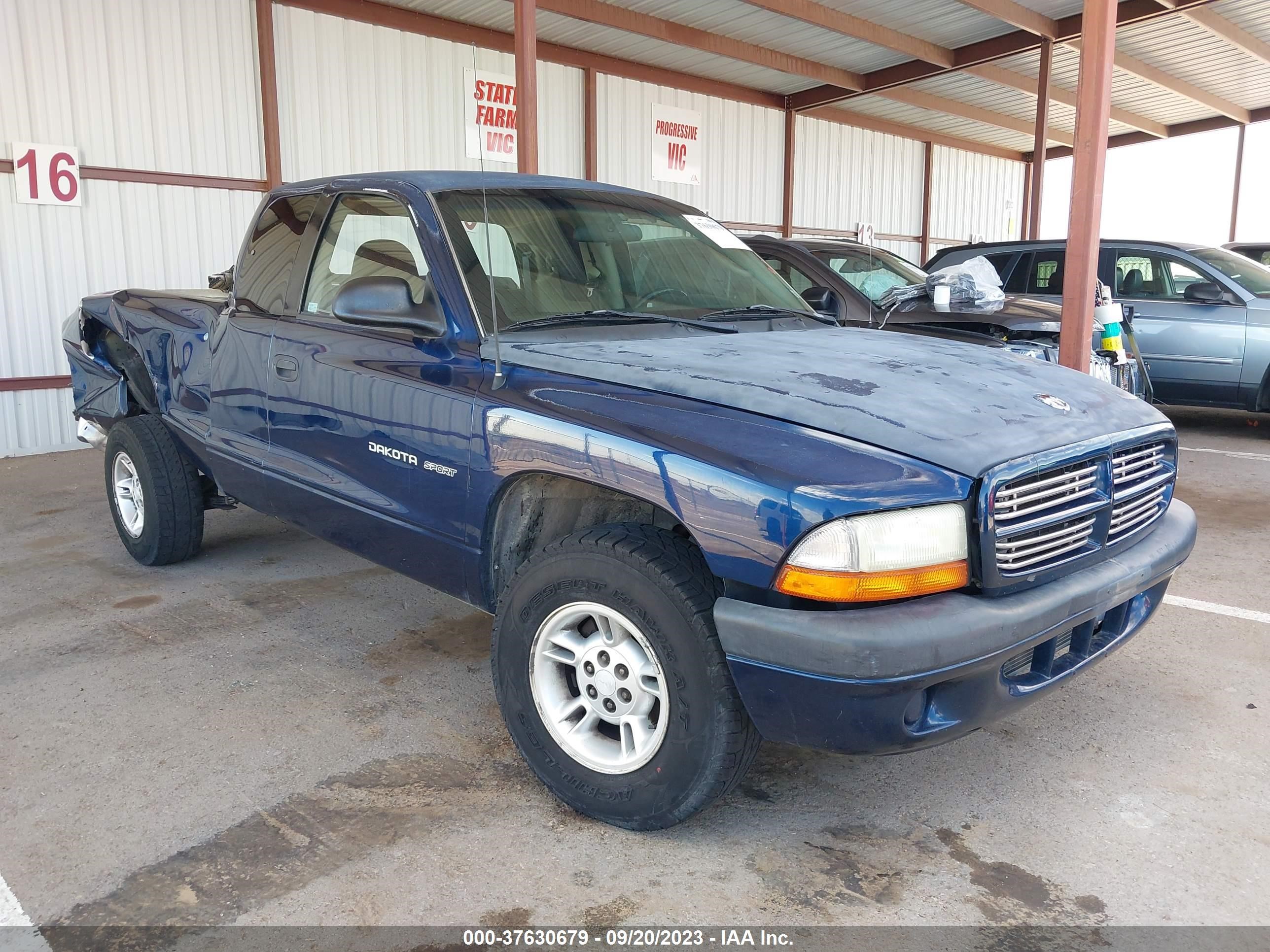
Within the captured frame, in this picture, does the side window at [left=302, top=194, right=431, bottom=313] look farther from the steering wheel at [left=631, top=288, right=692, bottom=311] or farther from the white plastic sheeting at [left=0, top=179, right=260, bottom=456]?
the white plastic sheeting at [left=0, top=179, right=260, bottom=456]

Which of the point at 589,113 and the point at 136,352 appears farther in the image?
the point at 589,113

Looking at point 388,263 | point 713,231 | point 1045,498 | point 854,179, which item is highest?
point 854,179

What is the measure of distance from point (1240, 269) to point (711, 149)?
772 cm

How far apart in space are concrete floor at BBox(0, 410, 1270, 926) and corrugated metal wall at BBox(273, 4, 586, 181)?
7.11m

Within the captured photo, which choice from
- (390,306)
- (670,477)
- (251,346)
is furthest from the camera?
(251,346)

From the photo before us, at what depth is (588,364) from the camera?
256 centimetres

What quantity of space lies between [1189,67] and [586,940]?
56.9 ft

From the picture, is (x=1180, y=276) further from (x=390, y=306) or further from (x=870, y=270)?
(x=390, y=306)

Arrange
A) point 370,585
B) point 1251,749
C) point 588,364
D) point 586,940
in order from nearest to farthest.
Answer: point 586,940
point 588,364
point 1251,749
point 370,585

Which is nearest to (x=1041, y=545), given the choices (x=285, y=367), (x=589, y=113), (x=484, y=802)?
(x=484, y=802)

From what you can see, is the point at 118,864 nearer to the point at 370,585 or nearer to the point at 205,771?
the point at 205,771

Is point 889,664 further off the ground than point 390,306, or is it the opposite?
point 390,306

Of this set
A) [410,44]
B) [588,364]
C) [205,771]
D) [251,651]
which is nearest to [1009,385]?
[588,364]

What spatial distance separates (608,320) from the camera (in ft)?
9.84
